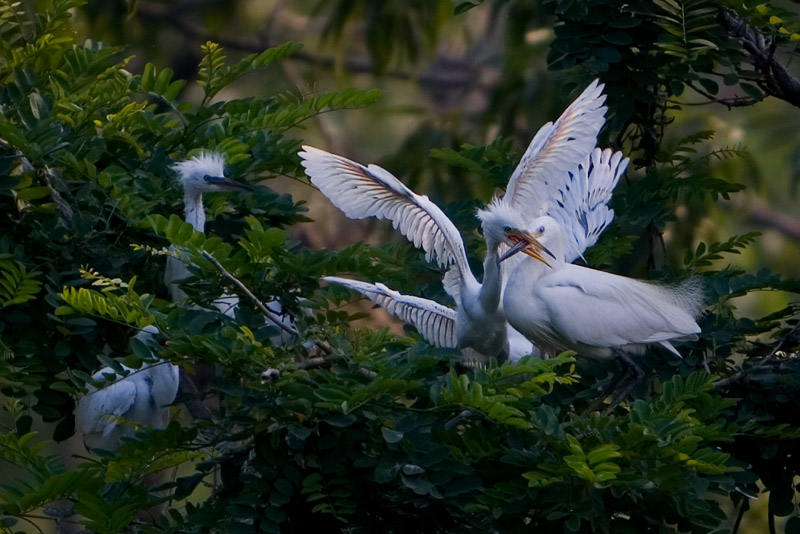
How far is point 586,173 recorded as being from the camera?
335cm

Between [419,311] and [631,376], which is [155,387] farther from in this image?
[631,376]

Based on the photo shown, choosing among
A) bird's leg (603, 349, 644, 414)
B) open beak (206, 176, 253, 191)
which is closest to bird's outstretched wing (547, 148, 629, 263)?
bird's leg (603, 349, 644, 414)

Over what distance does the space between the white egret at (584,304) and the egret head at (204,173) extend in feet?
2.53

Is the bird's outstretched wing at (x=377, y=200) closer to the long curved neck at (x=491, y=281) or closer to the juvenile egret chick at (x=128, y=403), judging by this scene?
the long curved neck at (x=491, y=281)

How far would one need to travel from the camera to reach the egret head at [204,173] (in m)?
3.11

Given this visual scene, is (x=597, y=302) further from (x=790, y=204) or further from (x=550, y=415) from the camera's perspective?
(x=790, y=204)

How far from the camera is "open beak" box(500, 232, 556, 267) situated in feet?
9.40

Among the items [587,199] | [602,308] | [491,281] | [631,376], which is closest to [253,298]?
[491,281]

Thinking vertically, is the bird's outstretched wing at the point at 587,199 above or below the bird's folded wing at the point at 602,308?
above

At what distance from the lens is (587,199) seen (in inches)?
132

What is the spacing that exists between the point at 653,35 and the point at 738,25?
24cm

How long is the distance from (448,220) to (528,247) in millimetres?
228

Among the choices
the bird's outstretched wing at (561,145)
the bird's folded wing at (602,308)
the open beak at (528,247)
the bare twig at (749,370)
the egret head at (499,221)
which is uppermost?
the bird's outstretched wing at (561,145)

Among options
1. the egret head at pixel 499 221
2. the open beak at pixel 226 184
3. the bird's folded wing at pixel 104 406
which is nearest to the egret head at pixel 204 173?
the open beak at pixel 226 184
